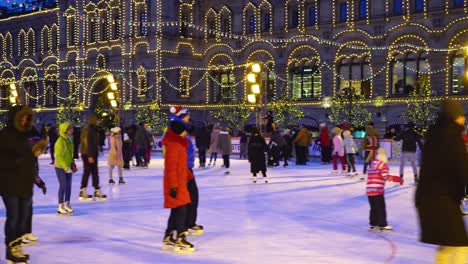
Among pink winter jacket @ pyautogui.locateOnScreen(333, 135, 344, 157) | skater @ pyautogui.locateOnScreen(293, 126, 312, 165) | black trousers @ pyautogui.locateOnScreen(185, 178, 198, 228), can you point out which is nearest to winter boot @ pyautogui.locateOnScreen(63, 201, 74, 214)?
black trousers @ pyautogui.locateOnScreen(185, 178, 198, 228)

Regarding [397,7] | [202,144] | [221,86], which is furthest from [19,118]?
[221,86]

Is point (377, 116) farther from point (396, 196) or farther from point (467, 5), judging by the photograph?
point (396, 196)

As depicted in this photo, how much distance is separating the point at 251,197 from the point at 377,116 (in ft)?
72.1

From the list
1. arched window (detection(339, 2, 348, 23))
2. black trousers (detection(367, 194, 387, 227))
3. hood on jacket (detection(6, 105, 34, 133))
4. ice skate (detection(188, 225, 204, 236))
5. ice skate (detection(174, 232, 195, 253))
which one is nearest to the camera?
hood on jacket (detection(6, 105, 34, 133))

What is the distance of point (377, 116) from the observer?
33.4m

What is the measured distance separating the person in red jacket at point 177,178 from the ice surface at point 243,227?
12.8 inches

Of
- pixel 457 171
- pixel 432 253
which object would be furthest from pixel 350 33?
pixel 457 171

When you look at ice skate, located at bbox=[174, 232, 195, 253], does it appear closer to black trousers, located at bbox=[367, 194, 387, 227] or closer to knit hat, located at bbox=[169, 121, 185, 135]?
knit hat, located at bbox=[169, 121, 185, 135]

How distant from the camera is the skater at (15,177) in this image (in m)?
6.34

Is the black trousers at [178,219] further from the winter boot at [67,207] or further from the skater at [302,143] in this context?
the skater at [302,143]

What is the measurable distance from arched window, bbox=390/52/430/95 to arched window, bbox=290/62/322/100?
452cm

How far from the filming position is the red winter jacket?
7008 mm

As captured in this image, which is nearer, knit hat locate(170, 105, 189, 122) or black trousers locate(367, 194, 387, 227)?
knit hat locate(170, 105, 189, 122)

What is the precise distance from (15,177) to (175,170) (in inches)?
65.1
